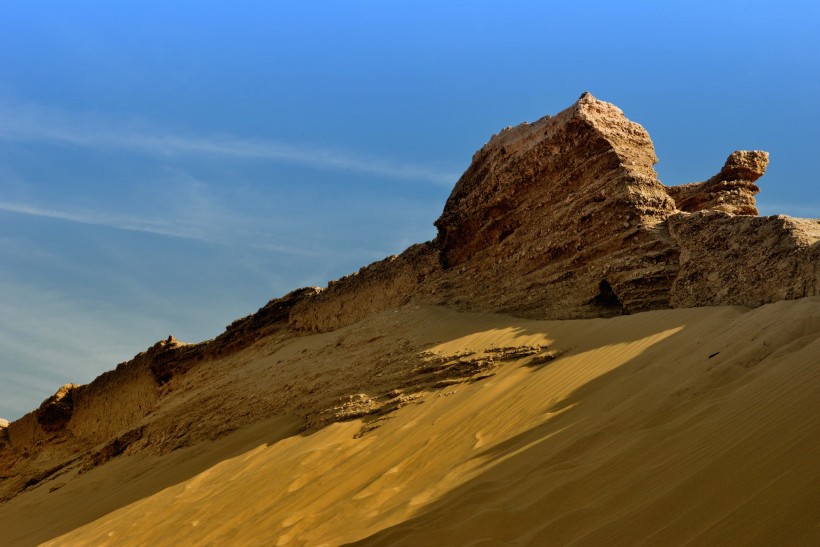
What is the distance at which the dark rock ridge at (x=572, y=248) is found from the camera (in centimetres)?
1055

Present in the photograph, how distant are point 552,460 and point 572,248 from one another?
7.31 meters

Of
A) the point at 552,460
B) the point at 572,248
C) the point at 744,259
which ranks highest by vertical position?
the point at 572,248

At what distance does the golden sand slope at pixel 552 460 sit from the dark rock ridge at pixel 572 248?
3.41ft

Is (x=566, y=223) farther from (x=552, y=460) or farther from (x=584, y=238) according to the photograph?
(x=552, y=460)

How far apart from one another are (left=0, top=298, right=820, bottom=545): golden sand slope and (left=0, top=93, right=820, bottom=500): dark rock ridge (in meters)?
1.04

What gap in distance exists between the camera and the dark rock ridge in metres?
10.5

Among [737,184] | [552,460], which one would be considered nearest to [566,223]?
[737,184]

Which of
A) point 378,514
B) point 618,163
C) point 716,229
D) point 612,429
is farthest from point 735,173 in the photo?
point 378,514

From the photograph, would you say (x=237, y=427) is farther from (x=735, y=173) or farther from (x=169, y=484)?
(x=735, y=173)

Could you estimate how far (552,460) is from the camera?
6.07 m

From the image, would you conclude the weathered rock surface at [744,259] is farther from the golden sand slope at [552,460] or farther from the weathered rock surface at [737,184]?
the weathered rock surface at [737,184]

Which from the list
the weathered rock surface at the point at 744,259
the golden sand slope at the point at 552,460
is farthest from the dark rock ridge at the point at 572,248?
the golden sand slope at the point at 552,460

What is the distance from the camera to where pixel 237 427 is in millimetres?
13141

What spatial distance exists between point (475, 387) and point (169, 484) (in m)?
5.00
